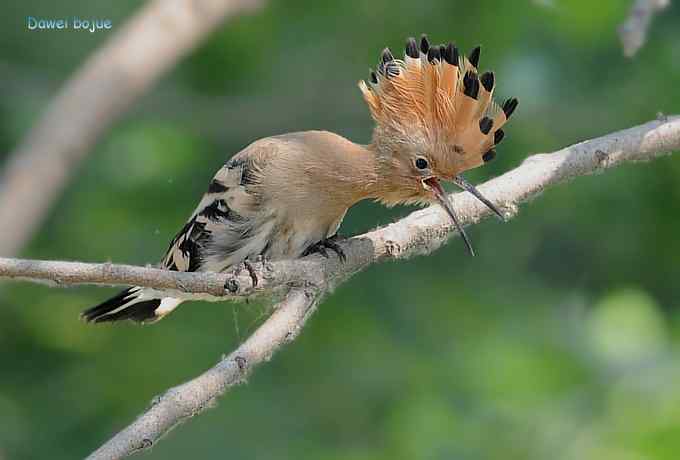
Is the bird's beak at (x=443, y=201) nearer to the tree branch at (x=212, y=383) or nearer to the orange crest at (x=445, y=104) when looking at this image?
the orange crest at (x=445, y=104)

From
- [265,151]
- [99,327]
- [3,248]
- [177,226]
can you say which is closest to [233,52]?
[177,226]

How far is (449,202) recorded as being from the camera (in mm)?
3393

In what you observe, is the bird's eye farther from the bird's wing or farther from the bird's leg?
the bird's leg

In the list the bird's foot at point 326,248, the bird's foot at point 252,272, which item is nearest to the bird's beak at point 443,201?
the bird's foot at point 326,248

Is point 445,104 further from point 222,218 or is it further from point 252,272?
point 252,272

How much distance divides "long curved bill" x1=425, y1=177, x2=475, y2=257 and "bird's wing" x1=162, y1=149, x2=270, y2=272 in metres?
0.55

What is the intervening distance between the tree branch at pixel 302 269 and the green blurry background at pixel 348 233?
199 cm

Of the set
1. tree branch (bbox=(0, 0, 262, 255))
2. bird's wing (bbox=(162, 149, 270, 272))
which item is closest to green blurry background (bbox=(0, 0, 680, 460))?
tree branch (bbox=(0, 0, 262, 255))

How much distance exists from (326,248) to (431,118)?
530 millimetres

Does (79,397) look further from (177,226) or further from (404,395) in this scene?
(404,395)

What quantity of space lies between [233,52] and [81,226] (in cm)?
134

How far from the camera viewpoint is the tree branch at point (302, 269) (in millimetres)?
2352

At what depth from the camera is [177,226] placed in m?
6.18

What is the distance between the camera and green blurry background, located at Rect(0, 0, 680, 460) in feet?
19.1
